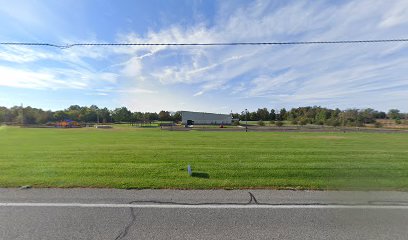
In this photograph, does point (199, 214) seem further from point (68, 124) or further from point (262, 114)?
point (262, 114)

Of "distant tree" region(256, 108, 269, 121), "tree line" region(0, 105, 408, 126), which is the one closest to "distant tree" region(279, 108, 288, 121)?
"tree line" region(0, 105, 408, 126)

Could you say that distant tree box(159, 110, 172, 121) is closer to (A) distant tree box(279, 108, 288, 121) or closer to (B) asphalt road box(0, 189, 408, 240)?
(A) distant tree box(279, 108, 288, 121)

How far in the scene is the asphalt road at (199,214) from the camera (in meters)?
3.56

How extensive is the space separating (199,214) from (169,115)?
394 ft

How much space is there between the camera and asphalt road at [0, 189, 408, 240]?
3562 millimetres

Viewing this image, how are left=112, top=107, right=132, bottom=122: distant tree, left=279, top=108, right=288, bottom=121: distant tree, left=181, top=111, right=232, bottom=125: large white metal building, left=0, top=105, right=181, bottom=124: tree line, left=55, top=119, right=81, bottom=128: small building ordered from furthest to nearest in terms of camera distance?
left=279, top=108, right=288, bottom=121: distant tree
left=112, top=107, right=132, bottom=122: distant tree
left=181, top=111, right=232, bottom=125: large white metal building
left=0, top=105, right=181, bottom=124: tree line
left=55, top=119, right=81, bottom=128: small building

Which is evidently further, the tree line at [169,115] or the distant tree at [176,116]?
the distant tree at [176,116]

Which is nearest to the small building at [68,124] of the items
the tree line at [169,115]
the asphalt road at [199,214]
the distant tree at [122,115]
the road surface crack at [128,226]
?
the tree line at [169,115]

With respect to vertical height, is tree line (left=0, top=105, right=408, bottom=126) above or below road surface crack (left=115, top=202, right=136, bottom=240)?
above

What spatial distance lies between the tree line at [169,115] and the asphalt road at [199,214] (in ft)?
237

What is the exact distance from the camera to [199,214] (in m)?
4.21

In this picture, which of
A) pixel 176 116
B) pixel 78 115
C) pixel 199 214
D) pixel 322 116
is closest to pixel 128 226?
pixel 199 214

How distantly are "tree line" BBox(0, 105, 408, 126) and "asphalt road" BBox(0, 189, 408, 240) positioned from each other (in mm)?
72177

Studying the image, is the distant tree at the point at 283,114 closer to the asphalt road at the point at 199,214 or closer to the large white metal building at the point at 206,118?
the large white metal building at the point at 206,118
